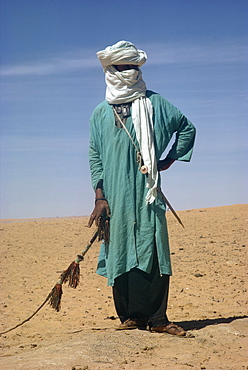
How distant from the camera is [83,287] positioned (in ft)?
30.4

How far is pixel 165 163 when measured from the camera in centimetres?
559

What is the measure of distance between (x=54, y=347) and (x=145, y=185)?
175 centimetres

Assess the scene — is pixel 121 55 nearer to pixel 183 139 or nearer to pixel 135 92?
pixel 135 92

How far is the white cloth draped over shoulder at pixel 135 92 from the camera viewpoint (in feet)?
17.4

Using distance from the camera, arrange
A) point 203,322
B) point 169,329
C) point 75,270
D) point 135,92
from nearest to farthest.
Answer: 1. point 169,329
2. point 135,92
3. point 75,270
4. point 203,322

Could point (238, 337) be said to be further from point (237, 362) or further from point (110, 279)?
point (110, 279)

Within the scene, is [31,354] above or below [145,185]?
below

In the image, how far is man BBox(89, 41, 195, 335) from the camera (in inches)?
209

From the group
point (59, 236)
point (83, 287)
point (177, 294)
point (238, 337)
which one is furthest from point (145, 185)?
point (59, 236)

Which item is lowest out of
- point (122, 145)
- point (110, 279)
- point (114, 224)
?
point (110, 279)

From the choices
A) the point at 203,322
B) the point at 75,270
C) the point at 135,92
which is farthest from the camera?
the point at 203,322

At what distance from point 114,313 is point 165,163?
2.80 m

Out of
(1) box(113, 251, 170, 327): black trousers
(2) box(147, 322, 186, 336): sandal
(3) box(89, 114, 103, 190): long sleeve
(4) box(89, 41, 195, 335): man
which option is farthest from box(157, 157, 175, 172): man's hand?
(2) box(147, 322, 186, 336): sandal

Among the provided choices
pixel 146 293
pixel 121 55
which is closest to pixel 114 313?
pixel 146 293
